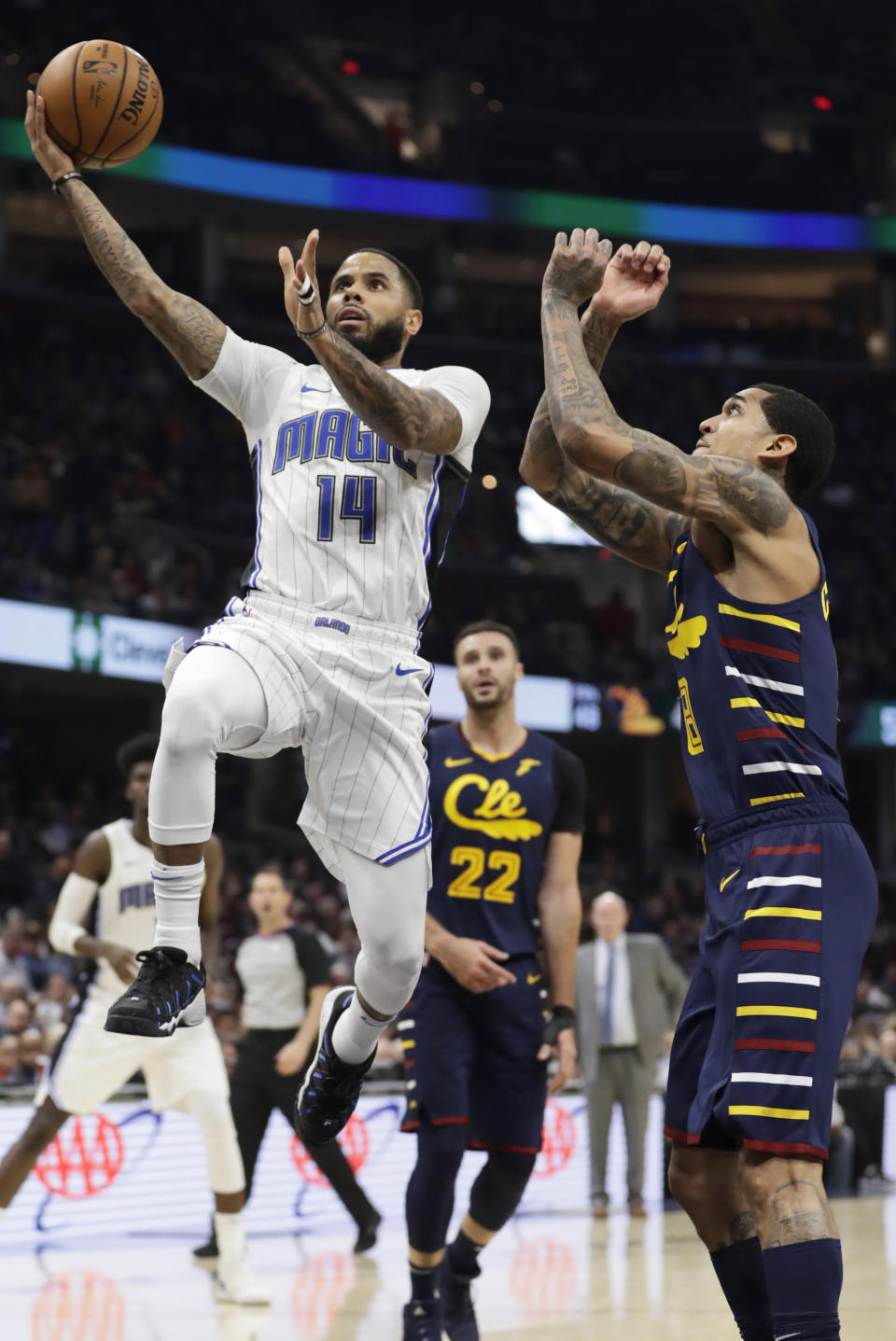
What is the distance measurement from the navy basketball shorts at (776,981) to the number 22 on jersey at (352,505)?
1.27 metres

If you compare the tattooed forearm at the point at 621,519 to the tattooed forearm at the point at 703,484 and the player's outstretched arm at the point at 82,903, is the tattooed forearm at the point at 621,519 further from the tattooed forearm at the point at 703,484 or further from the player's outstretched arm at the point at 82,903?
the player's outstretched arm at the point at 82,903

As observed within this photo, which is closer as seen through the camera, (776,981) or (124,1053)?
(776,981)

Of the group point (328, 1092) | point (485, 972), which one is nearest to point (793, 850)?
point (328, 1092)

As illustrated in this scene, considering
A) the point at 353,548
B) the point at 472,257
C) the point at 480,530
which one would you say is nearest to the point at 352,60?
the point at 472,257

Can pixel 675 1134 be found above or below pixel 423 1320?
above

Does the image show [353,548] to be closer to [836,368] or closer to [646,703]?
[646,703]

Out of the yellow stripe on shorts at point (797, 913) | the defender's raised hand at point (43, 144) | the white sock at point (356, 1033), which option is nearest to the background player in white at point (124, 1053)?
the white sock at point (356, 1033)

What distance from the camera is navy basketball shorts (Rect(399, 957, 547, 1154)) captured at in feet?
20.0

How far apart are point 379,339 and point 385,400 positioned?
639 mm

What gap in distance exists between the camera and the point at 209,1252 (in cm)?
869

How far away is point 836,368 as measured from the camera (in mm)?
32281

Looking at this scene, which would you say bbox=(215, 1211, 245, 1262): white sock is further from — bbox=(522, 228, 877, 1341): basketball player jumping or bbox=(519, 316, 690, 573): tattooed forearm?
bbox=(519, 316, 690, 573): tattooed forearm

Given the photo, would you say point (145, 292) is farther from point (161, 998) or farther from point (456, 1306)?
point (456, 1306)

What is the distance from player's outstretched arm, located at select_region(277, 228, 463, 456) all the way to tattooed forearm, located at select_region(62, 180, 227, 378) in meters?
0.41
